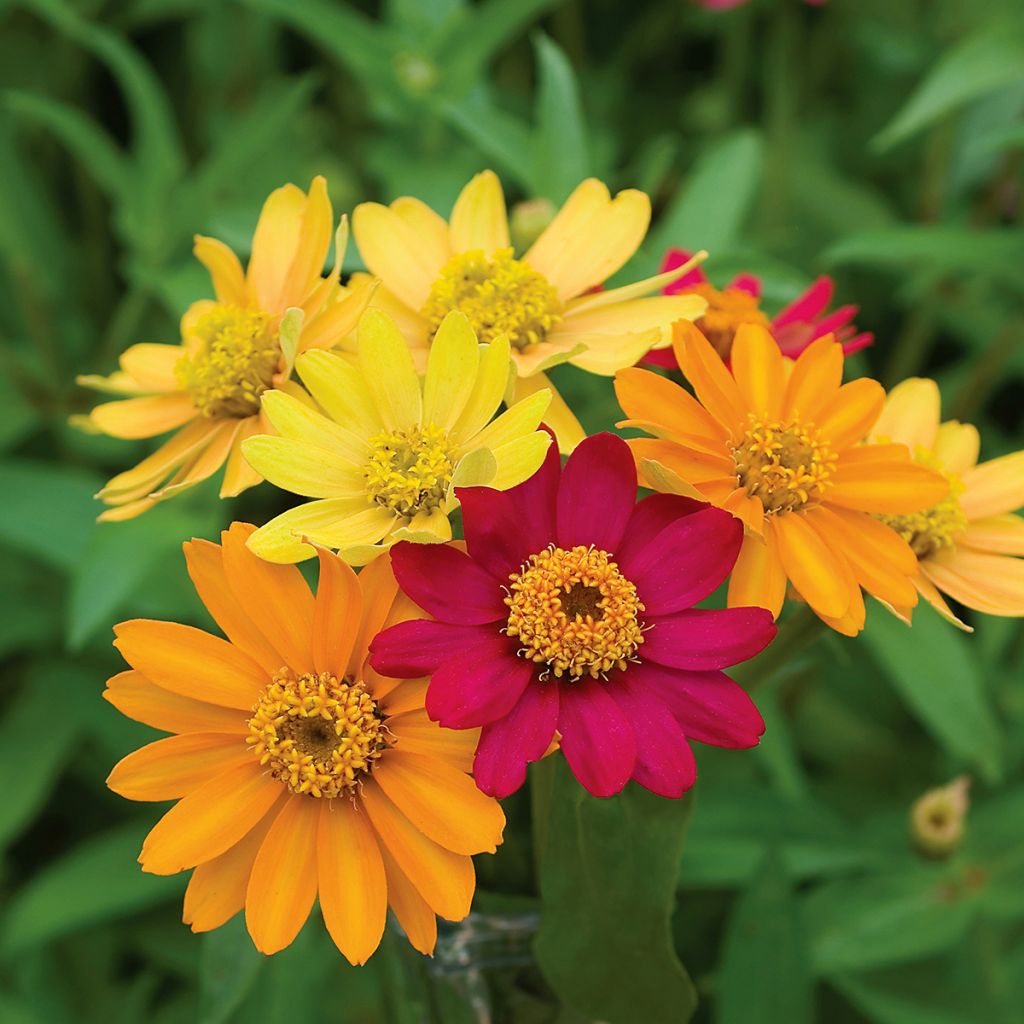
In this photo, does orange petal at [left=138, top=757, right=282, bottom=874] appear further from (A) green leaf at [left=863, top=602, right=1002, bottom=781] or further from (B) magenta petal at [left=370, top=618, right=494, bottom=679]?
(A) green leaf at [left=863, top=602, right=1002, bottom=781]

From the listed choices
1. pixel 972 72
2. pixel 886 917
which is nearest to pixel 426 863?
pixel 886 917

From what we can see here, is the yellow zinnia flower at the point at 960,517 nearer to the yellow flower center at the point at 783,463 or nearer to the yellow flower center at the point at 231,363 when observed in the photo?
the yellow flower center at the point at 783,463

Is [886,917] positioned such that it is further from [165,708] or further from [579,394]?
[165,708]

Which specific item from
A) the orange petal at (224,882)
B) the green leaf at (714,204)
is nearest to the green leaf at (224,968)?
the orange petal at (224,882)

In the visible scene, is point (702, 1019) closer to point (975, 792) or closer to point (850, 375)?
point (975, 792)

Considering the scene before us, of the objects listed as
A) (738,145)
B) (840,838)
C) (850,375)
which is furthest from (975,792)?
(738,145)
